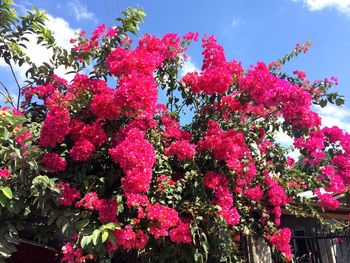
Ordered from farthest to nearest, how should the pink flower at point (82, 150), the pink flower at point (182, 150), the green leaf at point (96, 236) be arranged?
the pink flower at point (182, 150) → the pink flower at point (82, 150) → the green leaf at point (96, 236)

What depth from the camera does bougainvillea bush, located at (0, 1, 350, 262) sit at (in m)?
3.50

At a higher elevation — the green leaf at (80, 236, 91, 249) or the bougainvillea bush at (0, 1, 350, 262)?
the bougainvillea bush at (0, 1, 350, 262)

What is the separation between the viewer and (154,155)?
3.64 metres

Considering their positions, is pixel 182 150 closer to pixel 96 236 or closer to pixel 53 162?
pixel 53 162

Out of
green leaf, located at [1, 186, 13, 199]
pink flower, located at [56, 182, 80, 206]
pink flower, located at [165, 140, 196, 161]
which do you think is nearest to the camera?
green leaf, located at [1, 186, 13, 199]

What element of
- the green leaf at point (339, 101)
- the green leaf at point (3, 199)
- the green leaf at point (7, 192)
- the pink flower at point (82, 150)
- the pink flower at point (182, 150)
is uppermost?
the green leaf at point (339, 101)

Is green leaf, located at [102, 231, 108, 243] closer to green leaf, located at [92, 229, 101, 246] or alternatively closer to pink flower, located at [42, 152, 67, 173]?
green leaf, located at [92, 229, 101, 246]

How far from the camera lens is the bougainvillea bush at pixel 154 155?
350 cm

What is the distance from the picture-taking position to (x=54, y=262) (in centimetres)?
661

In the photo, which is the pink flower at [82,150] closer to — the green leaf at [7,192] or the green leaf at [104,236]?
the green leaf at [7,192]

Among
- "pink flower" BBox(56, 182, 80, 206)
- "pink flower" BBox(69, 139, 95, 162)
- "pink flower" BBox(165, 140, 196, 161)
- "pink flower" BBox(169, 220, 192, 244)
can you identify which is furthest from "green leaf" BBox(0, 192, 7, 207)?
"pink flower" BBox(165, 140, 196, 161)

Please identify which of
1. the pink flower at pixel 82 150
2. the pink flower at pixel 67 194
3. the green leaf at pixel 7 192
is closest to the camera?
the green leaf at pixel 7 192

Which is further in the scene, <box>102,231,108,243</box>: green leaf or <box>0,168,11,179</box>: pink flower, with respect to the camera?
<box>0,168,11,179</box>: pink flower

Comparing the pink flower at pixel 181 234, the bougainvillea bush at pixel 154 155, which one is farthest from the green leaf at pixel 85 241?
the pink flower at pixel 181 234
